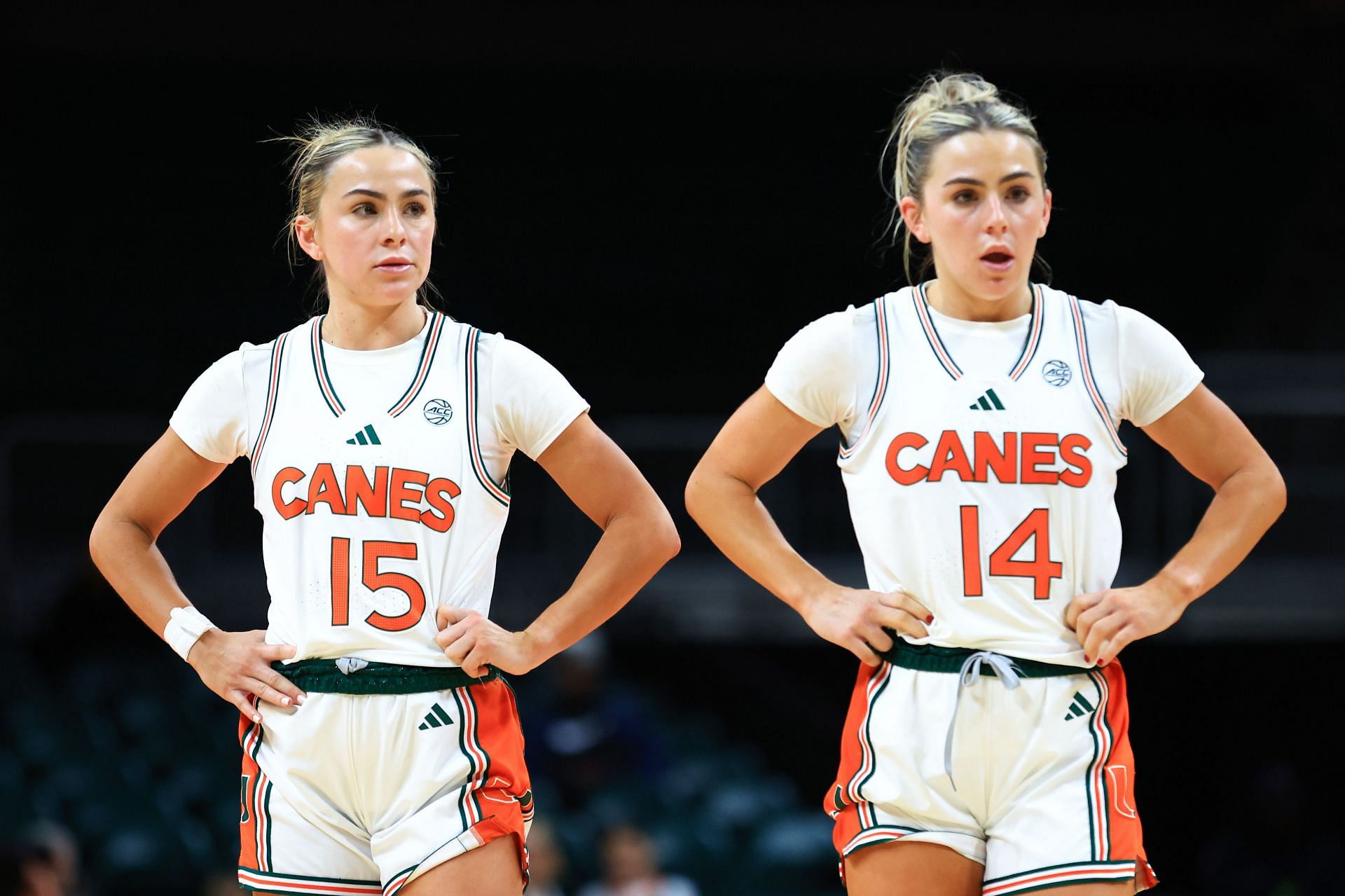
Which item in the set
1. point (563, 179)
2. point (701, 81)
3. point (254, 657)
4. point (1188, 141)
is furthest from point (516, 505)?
point (254, 657)

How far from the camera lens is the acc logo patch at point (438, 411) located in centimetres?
366

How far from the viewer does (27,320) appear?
1318cm

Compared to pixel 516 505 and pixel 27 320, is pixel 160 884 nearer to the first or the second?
pixel 516 505

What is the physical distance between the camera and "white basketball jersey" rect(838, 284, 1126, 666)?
11.5 ft

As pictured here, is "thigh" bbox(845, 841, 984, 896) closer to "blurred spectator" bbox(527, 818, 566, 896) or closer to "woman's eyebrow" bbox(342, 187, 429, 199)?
"woman's eyebrow" bbox(342, 187, 429, 199)

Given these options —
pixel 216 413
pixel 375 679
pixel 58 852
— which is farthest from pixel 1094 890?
pixel 58 852

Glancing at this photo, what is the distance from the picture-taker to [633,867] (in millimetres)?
6695

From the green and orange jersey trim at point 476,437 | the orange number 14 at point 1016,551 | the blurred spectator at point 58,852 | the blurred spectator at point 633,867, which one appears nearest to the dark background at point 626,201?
the blurred spectator at point 58,852

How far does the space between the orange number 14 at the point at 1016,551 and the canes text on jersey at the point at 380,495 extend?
1041 millimetres

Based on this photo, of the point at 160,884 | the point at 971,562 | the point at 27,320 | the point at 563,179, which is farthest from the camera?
the point at 563,179

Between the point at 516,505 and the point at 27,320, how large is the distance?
429 centimetres

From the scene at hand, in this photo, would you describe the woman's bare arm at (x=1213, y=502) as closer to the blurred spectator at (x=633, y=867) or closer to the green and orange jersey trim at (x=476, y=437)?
the green and orange jersey trim at (x=476, y=437)

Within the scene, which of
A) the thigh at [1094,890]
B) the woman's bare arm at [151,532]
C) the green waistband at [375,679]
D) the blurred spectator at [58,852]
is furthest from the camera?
the blurred spectator at [58,852]

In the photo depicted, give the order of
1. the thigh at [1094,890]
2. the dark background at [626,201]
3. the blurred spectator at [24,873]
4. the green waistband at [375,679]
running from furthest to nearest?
the dark background at [626,201]
the blurred spectator at [24,873]
the green waistband at [375,679]
the thigh at [1094,890]
